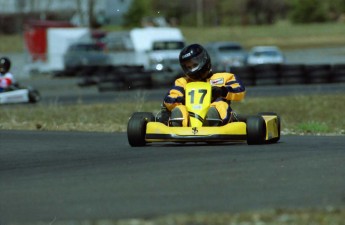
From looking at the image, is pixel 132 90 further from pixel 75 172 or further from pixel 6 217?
pixel 6 217

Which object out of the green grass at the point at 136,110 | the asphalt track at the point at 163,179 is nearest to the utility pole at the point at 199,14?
the green grass at the point at 136,110

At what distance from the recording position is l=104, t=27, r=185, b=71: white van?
41.9m

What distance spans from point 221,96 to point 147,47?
113 feet

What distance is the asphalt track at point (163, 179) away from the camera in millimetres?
7180

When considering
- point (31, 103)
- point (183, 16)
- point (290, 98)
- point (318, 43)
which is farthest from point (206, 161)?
point (183, 16)

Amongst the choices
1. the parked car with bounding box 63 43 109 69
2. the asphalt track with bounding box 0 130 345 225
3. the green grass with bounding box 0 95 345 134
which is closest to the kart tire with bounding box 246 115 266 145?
the asphalt track with bounding box 0 130 345 225

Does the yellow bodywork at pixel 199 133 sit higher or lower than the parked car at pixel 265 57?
higher

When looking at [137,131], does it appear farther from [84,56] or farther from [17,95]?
[84,56]

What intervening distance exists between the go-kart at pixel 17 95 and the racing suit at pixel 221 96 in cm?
1452

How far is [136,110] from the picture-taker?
21328 millimetres

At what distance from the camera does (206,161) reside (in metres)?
9.57

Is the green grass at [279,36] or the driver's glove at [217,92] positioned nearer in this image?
the driver's glove at [217,92]

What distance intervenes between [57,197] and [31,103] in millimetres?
19427

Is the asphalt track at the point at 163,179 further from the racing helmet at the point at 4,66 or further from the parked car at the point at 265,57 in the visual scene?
the parked car at the point at 265,57
